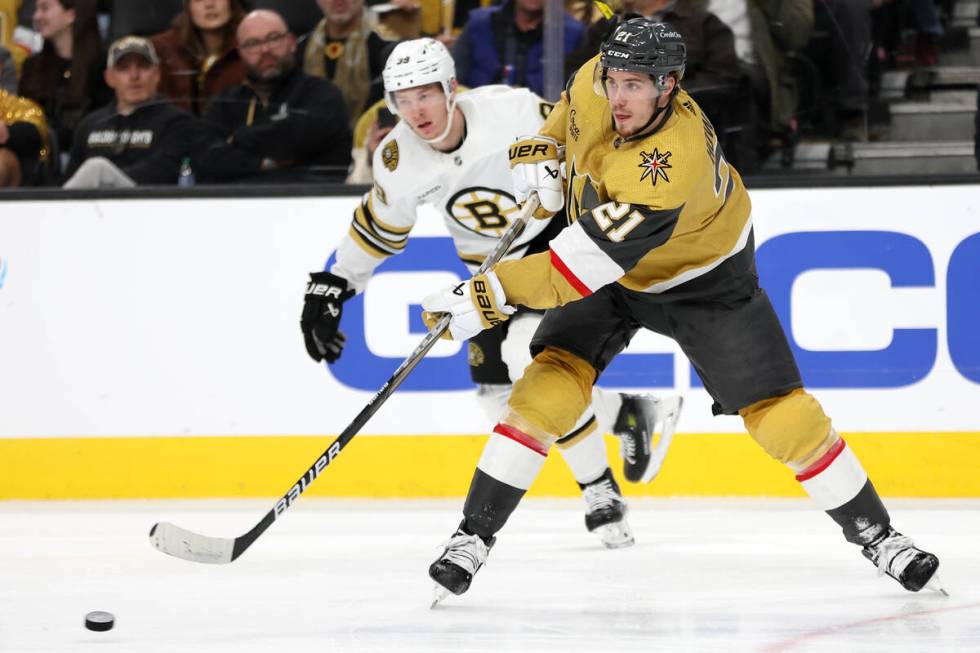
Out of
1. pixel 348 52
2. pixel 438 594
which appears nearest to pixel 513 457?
pixel 438 594

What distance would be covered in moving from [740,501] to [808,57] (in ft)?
4.51

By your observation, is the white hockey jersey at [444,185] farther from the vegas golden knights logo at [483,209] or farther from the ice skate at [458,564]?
the ice skate at [458,564]

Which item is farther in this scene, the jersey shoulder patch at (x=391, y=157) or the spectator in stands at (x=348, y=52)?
the spectator in stands at (x=348, y=52)

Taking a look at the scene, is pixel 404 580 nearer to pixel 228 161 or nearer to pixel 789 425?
pixel 789 425

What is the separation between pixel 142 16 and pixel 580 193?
222cm

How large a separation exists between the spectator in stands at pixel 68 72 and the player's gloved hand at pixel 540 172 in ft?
6.55

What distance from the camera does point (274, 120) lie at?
4.45 meters

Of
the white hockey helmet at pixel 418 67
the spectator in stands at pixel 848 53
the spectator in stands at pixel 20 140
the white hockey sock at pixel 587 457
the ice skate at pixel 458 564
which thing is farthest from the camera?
the spectator in stands at pixel 20 140

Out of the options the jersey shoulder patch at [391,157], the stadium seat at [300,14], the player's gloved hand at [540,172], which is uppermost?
the stadium seat at [300,14]

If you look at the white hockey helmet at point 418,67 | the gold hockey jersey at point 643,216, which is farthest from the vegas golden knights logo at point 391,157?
the gold hockey jersey at point 643,216

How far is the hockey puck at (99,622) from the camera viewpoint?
8.46 feet

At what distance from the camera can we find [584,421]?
3551 mm

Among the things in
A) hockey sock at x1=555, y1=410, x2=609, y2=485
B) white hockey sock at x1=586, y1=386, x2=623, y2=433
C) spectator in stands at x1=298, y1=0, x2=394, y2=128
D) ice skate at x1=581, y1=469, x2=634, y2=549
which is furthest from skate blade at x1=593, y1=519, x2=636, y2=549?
spectator in stands at x1=298, y1=0, x2=394, y2=128

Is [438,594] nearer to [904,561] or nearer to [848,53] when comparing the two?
[904,561]
